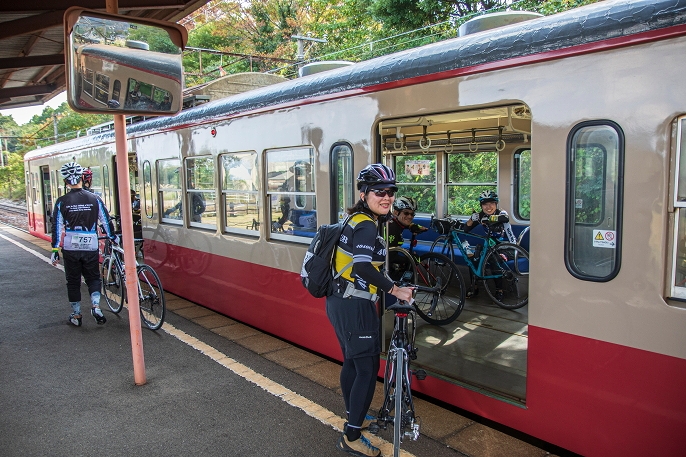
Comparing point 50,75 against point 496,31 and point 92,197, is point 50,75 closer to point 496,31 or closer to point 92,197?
point 92,197

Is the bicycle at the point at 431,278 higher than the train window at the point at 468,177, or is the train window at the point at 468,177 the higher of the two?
the train window at the point at 468,177

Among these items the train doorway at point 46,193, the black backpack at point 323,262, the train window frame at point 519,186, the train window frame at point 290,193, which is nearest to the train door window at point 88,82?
the train window frame at point 290,193

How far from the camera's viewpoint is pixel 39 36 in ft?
27.8

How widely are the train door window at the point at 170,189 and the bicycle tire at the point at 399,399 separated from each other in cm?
473

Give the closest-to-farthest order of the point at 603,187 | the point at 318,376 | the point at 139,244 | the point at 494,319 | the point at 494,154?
the point at 603,187 → the point at 318,376 → the point at 494,319 → the point at 494,154 → the point at 139,244

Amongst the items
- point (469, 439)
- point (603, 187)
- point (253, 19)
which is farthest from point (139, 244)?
point (253, 19)

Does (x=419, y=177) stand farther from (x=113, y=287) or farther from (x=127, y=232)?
(x=127, y=232)

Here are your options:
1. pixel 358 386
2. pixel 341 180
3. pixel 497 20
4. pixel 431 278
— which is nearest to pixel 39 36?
pixel 341 180

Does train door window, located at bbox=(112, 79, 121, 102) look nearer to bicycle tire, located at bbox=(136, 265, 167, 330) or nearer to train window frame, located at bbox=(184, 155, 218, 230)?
train window frame, located at bbox=(184, 155, 218, 230)

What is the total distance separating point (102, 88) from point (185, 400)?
2.56 meters

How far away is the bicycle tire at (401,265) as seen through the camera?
5992mm

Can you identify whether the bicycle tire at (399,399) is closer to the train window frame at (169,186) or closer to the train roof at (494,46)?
the train roof at (494,46)

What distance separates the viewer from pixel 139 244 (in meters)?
9.67

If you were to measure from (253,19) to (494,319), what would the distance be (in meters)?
25.4
